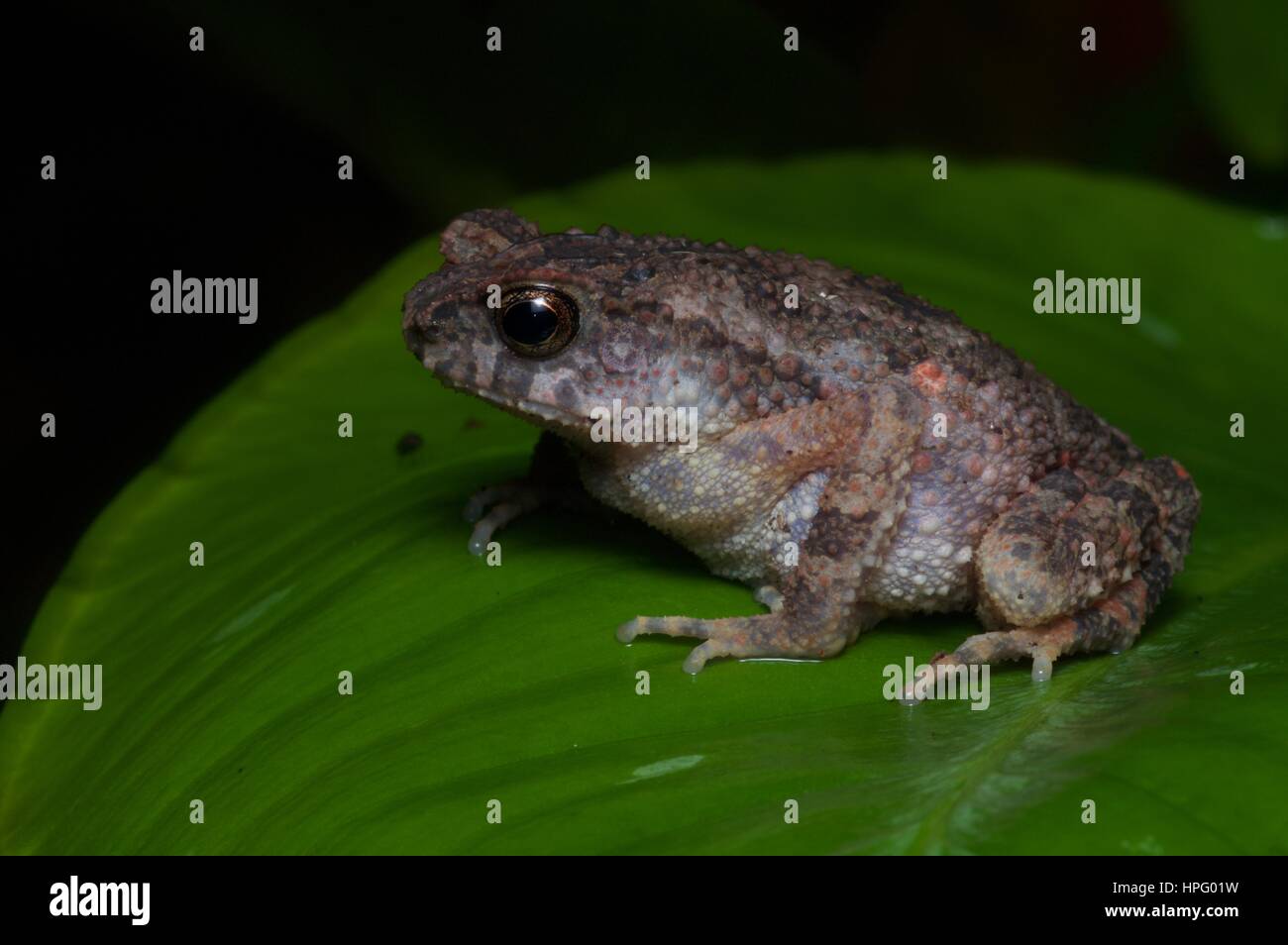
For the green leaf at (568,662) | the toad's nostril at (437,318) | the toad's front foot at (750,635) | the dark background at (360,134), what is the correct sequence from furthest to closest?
the dark background at (360,134) < the toad's nostril at (437,318) < the toad's front foot at (750,635) < the green leaf at (568,662)

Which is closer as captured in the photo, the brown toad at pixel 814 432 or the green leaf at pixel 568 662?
the green leaf at pixel 568 662

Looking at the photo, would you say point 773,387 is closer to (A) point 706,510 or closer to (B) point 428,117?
(A) point 706,510

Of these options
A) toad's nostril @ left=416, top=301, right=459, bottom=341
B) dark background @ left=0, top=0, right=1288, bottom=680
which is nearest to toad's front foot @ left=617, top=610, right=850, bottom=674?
toad's nostril @ left=416, top=301, right=459, bottom=341

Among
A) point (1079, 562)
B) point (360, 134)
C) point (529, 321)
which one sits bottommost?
point (1079, 562)

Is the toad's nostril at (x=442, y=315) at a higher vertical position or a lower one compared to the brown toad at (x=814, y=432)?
higher

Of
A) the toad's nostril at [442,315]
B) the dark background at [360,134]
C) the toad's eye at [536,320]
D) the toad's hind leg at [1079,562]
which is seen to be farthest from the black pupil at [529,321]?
the dark background at [360,134]

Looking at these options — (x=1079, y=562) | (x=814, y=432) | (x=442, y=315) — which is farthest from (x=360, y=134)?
(x=1079, y=562)

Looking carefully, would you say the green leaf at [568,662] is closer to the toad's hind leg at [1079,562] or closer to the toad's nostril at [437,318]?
the toad's hind leg at [1079,562]

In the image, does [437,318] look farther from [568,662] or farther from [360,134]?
[360,134]
